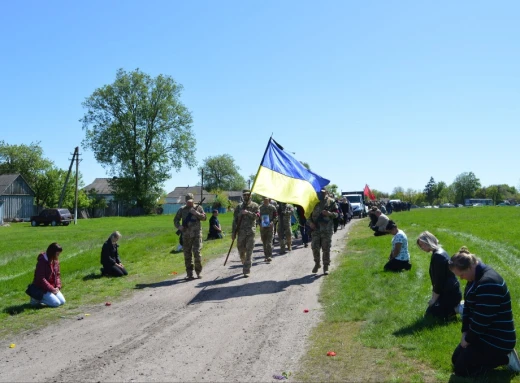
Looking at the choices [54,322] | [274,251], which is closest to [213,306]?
[54,322]

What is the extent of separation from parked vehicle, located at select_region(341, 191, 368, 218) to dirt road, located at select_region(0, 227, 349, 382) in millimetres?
34304

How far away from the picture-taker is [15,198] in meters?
65.6

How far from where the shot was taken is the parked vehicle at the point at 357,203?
4541 cm

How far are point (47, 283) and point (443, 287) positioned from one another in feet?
25.2

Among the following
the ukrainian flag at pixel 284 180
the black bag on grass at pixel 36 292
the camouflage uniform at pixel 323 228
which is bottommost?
the black bag on grass at pixel 36 292

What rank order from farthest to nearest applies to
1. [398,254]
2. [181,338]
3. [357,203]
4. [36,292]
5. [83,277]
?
[357,203], [83,277], [398,254], [36,292], [181,338]

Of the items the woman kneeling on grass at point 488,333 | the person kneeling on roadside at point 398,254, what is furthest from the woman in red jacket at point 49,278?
the woman kneeling on grass at point 488,333

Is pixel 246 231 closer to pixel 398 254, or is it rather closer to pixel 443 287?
pixel 398 254

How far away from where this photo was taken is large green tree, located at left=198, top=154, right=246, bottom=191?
147 m

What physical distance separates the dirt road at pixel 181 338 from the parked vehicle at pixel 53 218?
141 feet

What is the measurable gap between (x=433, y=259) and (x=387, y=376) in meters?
2.59

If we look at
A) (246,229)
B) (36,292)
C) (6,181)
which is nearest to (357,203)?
(246,229)

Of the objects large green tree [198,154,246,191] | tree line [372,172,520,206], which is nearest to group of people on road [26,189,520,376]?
large green tree [198,154,246,191]

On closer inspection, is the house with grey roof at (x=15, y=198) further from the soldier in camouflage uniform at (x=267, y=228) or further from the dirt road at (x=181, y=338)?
the dirt road at (x=181, y=338)
